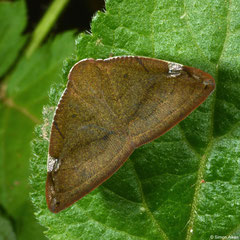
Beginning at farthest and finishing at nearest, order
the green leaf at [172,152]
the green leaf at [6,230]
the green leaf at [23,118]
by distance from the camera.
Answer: the green leaf at [23,118] < the green leaf at [6,230] < the green leaf at [172,152]

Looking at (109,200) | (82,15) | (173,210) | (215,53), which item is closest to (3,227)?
(109,200)

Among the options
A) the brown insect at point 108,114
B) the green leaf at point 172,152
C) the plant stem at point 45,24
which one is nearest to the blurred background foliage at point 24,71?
the plant stem at point 45,24

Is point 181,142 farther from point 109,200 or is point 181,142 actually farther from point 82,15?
point 82,15

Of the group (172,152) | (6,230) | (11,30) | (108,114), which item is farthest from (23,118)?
(172,152)

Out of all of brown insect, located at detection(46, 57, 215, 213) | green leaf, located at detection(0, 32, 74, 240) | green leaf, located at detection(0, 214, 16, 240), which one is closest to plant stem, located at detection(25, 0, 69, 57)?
green leaf, located at detection(0, 32, 74, 240)

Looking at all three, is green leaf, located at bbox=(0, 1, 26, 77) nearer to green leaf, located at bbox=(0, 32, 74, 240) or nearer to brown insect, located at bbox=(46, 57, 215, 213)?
green leaf, located at bbox=(0, 32, 74, 240)

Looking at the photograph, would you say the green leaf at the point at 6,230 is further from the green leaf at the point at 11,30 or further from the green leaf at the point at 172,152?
the green leaf at the point at 11,30
